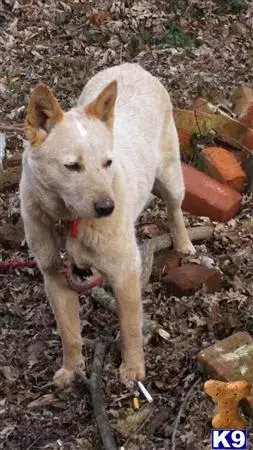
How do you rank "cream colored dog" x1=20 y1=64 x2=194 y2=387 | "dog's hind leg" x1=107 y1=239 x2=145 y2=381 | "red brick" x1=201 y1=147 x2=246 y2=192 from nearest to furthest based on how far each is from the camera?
1. "cream colored dog" x1=20 y1=64 x2=194 y2=387
2. "dog's hind leg" x1=107 y1=239 x2=145 y2=381
3. "red brick" x1=201 y1=147 x2=246 y2=192

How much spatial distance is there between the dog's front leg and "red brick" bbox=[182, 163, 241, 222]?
5.77 ft

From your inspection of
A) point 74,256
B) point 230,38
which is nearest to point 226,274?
point 74,256

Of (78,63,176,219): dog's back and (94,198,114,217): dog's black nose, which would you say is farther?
(78,63,176,219): dog's back

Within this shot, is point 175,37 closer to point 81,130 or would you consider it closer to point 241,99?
point 241,99

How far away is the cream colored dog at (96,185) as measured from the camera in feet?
13.7

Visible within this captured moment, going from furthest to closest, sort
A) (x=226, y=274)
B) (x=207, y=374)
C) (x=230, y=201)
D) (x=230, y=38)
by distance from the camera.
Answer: (x=230, y=38) → (x=230, y=201) → (x=226, y=274) → (x=207, y=374)

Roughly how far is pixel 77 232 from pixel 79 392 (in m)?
1.16

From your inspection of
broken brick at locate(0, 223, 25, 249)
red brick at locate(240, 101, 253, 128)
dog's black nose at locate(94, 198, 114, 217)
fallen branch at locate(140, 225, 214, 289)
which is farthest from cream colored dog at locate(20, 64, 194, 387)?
red brick at locate(240, 101, 253, 128)

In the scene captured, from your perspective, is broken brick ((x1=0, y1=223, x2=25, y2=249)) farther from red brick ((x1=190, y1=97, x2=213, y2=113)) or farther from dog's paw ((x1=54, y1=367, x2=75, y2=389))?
red brick ((x1=190, y1=97, x2=213, y2=113))

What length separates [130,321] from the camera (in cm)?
495

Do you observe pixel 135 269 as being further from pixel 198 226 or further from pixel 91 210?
pixel 198 226

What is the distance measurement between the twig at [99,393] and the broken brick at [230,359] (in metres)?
0.64

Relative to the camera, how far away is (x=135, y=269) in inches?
190

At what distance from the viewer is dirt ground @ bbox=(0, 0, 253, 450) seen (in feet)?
15.6
